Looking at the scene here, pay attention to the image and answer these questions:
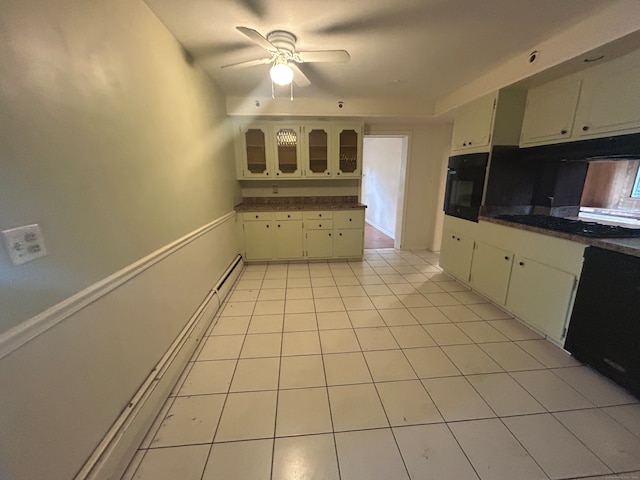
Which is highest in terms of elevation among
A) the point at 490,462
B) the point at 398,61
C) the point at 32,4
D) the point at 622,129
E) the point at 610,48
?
the point at 398,61

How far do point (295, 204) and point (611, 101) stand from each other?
3.53m

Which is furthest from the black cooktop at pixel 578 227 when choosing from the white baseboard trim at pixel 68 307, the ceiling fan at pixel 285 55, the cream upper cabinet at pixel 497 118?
the white baseboard trim at pixel 68 307

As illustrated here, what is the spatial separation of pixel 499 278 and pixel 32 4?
3519 millimetres

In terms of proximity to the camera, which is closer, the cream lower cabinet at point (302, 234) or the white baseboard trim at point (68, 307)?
the white baseboard trim at point (68, 307)

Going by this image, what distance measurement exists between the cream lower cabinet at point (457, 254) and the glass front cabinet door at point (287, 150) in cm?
235

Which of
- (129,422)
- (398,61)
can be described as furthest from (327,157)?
(129,422)

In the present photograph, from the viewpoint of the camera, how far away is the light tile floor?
49.0 inches

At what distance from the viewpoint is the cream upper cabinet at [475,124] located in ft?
8.86

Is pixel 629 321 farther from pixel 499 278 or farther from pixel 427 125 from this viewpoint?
pixel 427 125

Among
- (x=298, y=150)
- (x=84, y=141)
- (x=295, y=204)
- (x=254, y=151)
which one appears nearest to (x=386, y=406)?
(x=84, y=141)

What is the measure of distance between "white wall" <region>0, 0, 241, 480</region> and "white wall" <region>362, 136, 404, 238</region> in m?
4.03

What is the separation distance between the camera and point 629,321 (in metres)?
1.59

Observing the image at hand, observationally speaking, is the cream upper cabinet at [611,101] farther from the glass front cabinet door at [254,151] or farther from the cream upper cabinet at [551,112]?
the glass front cabinet door at [254,151]

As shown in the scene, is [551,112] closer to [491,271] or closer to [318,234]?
[491,271]
